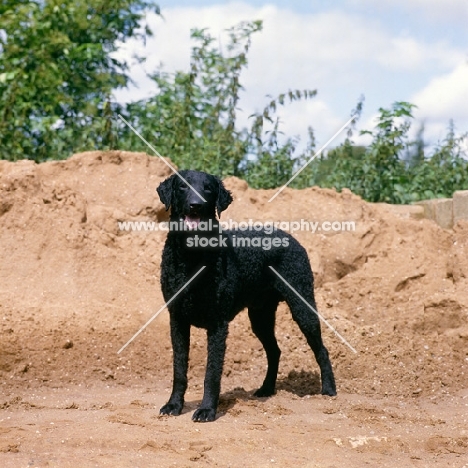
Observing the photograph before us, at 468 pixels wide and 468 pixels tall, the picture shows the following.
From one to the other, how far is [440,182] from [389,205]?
1233 millimetres

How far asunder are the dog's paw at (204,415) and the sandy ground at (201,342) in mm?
86

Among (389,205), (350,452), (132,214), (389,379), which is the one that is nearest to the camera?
(350,452)

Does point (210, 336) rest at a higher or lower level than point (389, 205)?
lower

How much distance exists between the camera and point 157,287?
8.16 m

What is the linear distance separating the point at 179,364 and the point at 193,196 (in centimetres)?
123

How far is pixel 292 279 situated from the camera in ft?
20.9

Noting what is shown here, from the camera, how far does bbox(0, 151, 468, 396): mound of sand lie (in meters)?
6.93

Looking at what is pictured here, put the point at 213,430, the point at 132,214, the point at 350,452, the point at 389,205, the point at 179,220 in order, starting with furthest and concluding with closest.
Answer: the point at 389,205 < the point at 132,214 < the point at 179,220 < the point at 213,430 < the point at 350,452

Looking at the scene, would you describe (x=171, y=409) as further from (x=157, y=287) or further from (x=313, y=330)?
(x=157, y=287)

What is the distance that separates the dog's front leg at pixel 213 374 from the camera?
5.43 metres

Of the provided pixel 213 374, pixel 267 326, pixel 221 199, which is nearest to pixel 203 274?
pixel 221 199

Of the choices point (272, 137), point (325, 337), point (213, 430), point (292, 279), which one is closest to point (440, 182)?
point (272, 137)

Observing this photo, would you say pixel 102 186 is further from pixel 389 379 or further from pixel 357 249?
pixel 389 379

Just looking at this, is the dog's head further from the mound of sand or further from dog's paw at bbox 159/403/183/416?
the mound of sand
